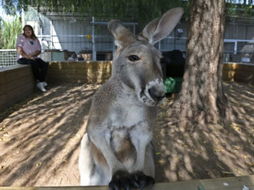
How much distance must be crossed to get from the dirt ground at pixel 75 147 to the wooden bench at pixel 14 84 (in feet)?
0.81

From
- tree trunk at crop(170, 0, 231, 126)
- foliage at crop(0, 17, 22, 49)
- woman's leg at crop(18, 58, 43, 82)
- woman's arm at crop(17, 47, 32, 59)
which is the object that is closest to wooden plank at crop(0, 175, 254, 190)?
tree trunk at crop(170, 0, 231, 126)

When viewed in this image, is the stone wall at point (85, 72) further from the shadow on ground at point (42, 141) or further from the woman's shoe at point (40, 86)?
the shadow on ground at point (42, 141)

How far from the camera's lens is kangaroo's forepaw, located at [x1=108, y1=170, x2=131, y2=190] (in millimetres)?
1712

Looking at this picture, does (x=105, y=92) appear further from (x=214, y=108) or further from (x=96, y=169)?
(x=214, y=108)

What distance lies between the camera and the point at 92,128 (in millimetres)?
1994

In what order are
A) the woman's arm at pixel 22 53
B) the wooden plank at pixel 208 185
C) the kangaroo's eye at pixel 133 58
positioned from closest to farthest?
1. the wooden plank at pixel 208 185
2. the kangaroo's eye at pixel 133 58
3. the woman's arm at pixel 22 53

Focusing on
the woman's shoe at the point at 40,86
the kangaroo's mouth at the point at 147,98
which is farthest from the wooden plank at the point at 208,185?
the woman's shoe at the point at 40,86

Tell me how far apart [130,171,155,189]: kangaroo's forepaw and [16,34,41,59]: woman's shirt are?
20.4 ft

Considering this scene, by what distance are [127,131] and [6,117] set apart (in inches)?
147

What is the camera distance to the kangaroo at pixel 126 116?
1788 mm

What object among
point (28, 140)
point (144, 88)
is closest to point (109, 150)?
point (144, 88)

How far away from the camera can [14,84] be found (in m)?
5.87

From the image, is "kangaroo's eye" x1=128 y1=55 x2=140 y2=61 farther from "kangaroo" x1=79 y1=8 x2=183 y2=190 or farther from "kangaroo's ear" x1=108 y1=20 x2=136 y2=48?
"kangaroo's ear" x1=108 y1=20 x2=136 y2=48

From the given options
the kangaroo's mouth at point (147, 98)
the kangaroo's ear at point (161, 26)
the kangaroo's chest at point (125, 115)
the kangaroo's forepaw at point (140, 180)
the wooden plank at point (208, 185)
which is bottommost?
the kangaroo's forepaw at point (140, 180)
